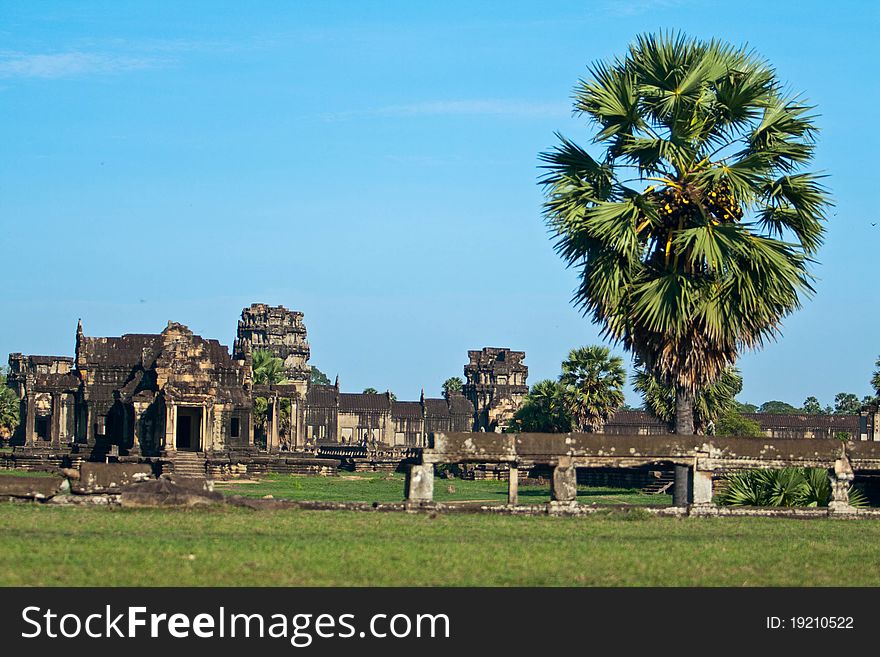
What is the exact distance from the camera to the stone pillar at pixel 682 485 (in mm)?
24438

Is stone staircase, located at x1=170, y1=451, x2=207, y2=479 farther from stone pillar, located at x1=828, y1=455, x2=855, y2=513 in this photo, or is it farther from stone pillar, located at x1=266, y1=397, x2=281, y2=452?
stone pillar, located at x1=828, y1=455, x2=855, y2=513

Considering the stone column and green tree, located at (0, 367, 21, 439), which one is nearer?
the stone column

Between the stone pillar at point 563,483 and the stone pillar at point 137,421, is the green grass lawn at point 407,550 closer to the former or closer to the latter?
the stone pillar at point 563,483

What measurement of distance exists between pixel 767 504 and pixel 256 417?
46340 millimetres

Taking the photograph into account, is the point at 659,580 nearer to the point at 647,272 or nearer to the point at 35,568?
the point at 35,568

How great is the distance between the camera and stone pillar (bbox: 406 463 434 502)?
75.9 ft

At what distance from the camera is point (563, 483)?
23391 millimetres

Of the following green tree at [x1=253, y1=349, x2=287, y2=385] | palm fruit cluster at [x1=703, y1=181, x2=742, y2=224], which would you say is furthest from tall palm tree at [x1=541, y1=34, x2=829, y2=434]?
green tree at [x1=253, y1=349, x2=287, y2=385]

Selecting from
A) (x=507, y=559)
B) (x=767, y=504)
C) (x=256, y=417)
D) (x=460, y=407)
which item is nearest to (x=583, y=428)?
(x=256, y=417)

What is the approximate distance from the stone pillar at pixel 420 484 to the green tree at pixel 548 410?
3527cm

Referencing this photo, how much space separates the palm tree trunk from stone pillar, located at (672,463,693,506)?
900 mm

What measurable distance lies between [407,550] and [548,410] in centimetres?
4327
